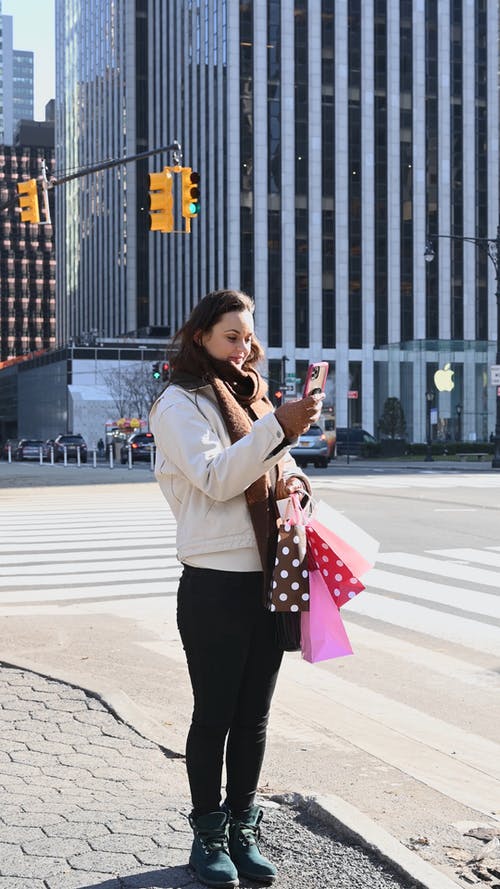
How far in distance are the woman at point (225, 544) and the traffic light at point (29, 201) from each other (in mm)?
17574

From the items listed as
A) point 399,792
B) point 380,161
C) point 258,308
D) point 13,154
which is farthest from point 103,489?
point 13,154

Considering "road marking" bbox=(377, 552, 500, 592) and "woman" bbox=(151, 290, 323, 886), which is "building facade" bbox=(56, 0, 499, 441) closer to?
"road marking" bbox=(377, 552, 500, 592)

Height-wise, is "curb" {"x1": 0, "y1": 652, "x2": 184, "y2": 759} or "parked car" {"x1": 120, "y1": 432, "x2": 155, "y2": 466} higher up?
"curb" {"x1": 0, "y1": 652, "x2": 184, "y2": 759}

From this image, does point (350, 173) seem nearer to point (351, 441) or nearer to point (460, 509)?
point (351, 441)

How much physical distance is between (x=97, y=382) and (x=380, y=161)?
2803cm

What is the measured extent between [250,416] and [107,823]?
1.58 meters

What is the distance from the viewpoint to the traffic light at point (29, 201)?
20.5m

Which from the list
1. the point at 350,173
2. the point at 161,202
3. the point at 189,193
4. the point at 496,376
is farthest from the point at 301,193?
the point at 161,202

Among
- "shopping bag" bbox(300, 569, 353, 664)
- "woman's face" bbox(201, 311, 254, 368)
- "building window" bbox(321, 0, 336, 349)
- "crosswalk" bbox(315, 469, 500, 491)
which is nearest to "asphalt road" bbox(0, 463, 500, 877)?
"shopping bag" bbox(300, 569, 353, 664)

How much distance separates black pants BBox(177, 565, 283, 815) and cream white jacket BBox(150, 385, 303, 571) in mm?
89

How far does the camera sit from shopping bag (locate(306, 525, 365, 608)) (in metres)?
3.67

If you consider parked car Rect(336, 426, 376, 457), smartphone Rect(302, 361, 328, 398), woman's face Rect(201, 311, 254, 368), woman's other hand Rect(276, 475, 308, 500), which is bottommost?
parked car Rect(336, 426, 376, 457)

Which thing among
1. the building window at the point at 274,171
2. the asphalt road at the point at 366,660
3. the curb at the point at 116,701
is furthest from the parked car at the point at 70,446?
the curb at the point at 116,701

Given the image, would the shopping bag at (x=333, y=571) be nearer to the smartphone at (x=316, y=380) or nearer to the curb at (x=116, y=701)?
the smartphone at (x=316, y=380)
